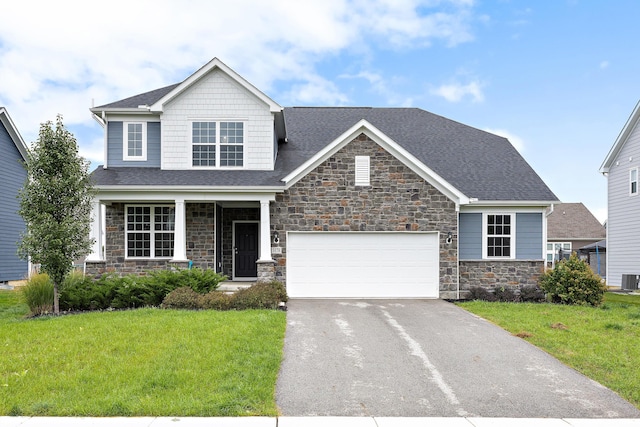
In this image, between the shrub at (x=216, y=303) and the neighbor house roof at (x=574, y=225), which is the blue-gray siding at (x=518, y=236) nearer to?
the shrub at (x=216, y=303)

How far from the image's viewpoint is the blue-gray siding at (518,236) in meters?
17.9

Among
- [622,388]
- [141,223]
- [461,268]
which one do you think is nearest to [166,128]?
[141,223]

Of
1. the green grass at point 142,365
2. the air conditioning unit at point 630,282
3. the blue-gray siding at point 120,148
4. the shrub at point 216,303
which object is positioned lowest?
Answer: the air conditioning unit at point 630,282

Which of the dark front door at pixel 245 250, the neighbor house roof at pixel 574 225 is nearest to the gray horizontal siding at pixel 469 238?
the dark front door at pixel 245 250

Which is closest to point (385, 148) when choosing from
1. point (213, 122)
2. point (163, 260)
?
point (213, 122)

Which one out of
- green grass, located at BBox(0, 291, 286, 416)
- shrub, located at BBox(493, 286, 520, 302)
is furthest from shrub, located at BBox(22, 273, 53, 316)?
shrub, located at BBox(493, 286, 520, 302)

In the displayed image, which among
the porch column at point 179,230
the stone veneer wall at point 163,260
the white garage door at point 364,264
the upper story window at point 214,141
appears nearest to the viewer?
the porch column at point 179,230

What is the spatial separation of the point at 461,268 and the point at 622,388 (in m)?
10.1

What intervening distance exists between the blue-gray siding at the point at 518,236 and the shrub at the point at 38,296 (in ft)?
40.8

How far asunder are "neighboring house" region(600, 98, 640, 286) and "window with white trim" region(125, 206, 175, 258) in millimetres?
19658

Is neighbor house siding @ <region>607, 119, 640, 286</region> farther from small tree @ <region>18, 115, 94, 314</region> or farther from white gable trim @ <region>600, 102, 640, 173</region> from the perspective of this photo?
small tree @ <region>18, 115, 94, 314</region>

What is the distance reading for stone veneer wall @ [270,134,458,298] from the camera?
16406mm

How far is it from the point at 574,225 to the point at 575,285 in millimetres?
27050
